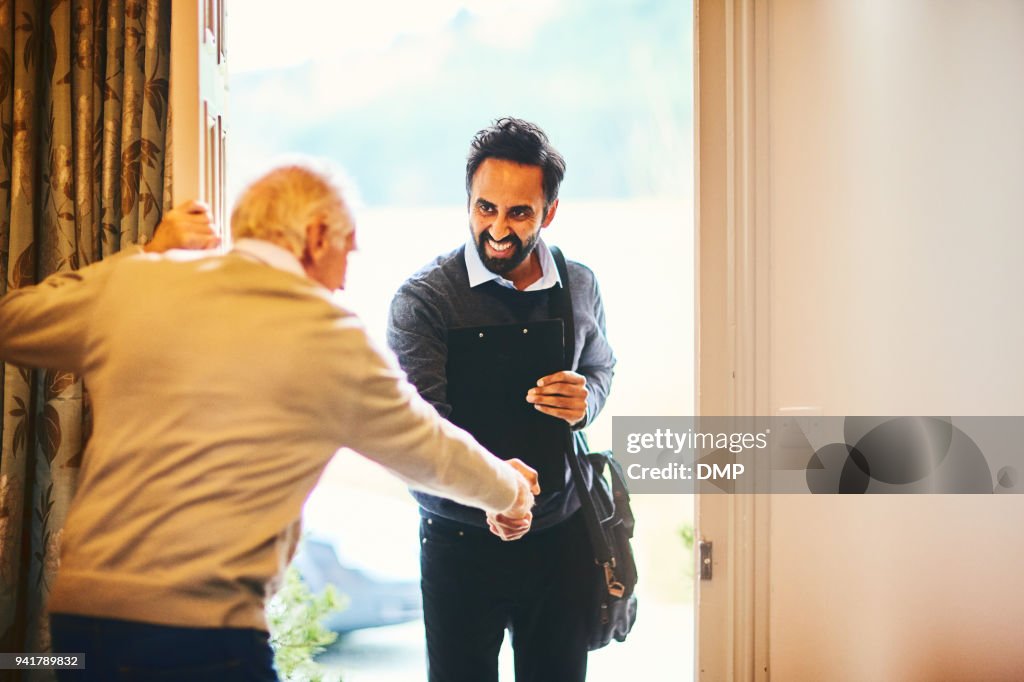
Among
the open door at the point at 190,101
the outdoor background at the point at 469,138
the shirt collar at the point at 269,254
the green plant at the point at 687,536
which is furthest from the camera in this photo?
the green plant at the point at 687,536

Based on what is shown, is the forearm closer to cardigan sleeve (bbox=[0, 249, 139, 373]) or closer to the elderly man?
the elderly man

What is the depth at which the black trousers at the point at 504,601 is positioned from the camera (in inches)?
77.4

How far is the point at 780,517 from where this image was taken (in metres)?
2.10

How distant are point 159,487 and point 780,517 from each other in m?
1.45

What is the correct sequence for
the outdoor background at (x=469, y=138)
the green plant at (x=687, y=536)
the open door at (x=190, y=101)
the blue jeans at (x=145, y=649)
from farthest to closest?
1. the green plant at (x=687, y=536)
2. the outdoor background at (x=469, y=138)
3. the open door at (x=190, y=101)
4. the blue jeans at (x=145, y=649)

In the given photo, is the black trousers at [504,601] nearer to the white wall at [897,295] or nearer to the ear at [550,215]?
the white wall at [897,295]

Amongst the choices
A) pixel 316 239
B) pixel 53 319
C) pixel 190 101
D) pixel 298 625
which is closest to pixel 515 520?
pixel 298 625

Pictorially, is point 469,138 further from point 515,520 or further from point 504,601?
point 504,601

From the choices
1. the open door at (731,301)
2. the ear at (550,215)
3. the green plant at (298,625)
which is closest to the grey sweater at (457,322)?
the ear at (550,215)

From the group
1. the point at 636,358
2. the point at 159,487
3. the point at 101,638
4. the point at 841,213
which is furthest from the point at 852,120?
the point at 101,638

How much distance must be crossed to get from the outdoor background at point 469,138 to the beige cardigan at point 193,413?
2.30 feet

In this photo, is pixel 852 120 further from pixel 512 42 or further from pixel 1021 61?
pixel 512 42

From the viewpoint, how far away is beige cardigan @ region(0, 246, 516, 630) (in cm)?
131

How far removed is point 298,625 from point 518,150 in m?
1.28
